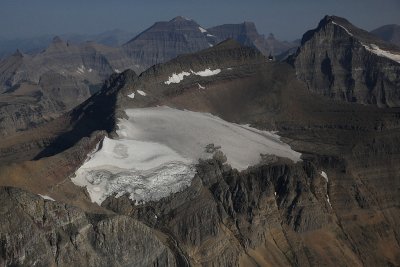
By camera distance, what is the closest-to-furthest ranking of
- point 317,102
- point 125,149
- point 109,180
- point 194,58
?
point 109,180 → point 125,149 → point 317,102 → point 194,58

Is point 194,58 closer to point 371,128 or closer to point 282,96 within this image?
point 282,96

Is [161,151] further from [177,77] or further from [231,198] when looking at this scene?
[177,77]

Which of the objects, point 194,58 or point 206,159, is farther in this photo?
point 194,58

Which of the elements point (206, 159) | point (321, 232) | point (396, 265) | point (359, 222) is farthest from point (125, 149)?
point (396, 265)

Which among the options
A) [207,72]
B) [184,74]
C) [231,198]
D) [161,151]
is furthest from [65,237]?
[207,72]

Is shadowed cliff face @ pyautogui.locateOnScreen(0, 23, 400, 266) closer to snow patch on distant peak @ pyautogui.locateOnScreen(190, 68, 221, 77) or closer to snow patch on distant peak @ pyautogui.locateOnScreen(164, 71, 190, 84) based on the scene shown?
snow patch on distant peak @ pyautogui.locateOnScreen(164, 71, 190, 84)

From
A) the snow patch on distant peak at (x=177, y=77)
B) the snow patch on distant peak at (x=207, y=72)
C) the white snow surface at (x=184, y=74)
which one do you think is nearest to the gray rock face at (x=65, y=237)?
the snow patch on distant peak at (x=177, y=77)

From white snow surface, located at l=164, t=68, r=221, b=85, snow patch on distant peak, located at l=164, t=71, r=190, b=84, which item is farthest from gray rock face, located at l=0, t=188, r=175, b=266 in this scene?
white snow surface, located at l=164, t=68, r=221, b=85
